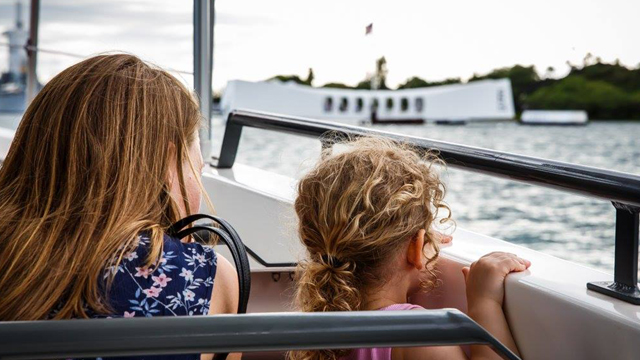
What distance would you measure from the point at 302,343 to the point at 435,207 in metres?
0.62

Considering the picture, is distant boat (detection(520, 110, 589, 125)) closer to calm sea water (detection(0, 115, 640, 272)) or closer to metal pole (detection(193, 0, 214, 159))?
calm sea water (detection(0, 115, 640, 272))

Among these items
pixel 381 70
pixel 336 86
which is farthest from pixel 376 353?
pixel 336 86

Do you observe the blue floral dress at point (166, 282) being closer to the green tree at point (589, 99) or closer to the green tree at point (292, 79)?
the green tree at point (589, 99)

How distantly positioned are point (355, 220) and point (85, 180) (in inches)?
15.1

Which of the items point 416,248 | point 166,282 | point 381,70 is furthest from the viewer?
point 381,70

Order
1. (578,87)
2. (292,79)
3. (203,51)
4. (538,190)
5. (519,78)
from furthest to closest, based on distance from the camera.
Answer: (292,79) → (519,78) → (578,87) → (538,190) → (203,51)

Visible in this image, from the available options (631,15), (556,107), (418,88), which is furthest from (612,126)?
(418,88)

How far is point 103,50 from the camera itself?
1173 millimetres

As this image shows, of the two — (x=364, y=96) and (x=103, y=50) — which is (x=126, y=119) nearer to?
(x=103, y=50)

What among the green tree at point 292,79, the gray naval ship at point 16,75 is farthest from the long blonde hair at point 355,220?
the green tree at point 292,79

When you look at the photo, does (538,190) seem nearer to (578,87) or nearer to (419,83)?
(578,87)

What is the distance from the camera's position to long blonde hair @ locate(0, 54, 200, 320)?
0.91 m

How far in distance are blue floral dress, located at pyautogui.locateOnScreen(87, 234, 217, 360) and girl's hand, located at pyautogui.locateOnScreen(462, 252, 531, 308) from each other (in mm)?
399

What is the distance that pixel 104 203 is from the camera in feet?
3.23
